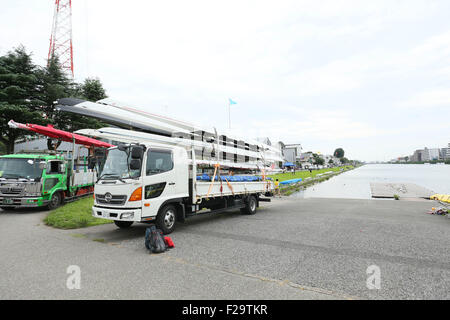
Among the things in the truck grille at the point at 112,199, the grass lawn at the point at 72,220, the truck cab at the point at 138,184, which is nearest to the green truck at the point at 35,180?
the grass lawn at the point at 72,220

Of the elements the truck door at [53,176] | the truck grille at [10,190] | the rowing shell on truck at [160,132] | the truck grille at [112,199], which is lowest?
the truck grille at [112,199]

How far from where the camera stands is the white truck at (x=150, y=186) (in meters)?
6.20

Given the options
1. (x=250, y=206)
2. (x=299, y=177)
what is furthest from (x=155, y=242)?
(x=299, y=177)

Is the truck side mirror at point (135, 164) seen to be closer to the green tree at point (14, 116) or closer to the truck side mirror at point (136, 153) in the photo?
the truck side mirror at point (136, 153)

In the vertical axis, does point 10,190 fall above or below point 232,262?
above

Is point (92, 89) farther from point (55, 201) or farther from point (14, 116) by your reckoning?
point (55, 201)

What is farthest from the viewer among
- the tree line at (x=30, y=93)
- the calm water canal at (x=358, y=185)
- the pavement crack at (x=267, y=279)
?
the calm water canal at (x=358, y=185)

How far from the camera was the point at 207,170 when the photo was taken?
30.3 feet

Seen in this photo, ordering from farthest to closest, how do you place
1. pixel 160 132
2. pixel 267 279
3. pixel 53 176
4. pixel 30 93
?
pixel 30 93 < pixel 53 176 < pixel 160 132 < pixel 267 279

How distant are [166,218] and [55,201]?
7.65 m

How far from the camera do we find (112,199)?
635 cm

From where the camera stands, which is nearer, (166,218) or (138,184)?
(138,184)

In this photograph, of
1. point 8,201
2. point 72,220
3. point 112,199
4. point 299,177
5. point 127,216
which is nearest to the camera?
point 127,216

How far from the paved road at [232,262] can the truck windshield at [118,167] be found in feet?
5.58
